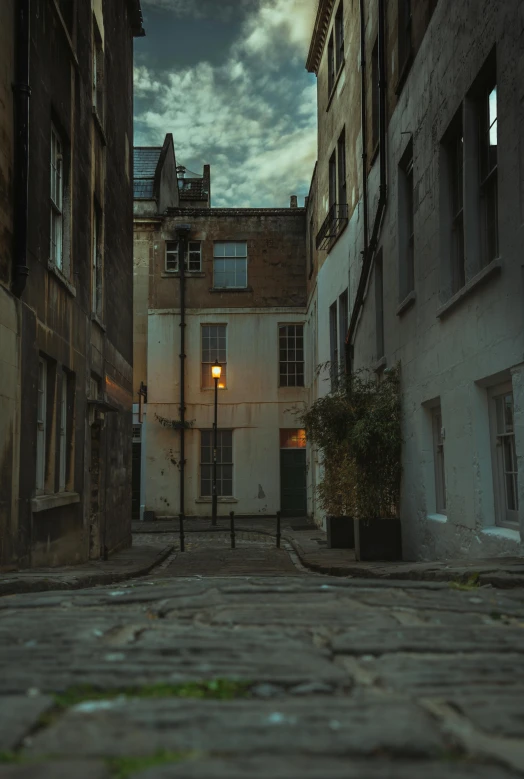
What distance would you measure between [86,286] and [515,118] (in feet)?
24.2

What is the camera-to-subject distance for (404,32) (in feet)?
40.7

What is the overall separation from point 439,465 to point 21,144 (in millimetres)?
6098

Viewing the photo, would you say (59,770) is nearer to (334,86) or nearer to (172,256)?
(334,86)

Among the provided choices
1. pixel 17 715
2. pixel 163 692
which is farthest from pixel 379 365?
pixel 17 715

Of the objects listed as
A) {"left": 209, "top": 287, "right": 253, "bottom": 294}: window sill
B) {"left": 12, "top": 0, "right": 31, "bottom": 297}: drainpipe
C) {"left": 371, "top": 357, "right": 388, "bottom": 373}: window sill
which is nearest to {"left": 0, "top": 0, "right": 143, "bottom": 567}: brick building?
{"left": 12, "top": 0, "right": 31, "bottom": 297}: drainpipe

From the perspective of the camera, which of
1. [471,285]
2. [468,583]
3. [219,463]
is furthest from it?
[219,463]

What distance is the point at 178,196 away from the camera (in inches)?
1366

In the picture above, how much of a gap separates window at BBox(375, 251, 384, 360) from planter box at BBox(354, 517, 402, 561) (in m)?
3.29

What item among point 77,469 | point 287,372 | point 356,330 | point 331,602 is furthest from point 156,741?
point 287,372

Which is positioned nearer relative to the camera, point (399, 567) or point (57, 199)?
point (399, 567)

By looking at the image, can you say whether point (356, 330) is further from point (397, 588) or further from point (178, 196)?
point (178, 196)

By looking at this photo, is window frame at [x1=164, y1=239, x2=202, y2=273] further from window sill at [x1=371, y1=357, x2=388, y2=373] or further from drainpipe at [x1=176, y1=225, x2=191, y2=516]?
window sill at [x1=371, y1=357, x2=388, y2=373]

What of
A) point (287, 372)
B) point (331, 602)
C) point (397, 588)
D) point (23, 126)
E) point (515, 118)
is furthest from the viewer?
point (287, 372)

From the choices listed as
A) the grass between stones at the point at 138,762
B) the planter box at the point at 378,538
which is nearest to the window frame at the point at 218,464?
the planter box at the point at 378,538
